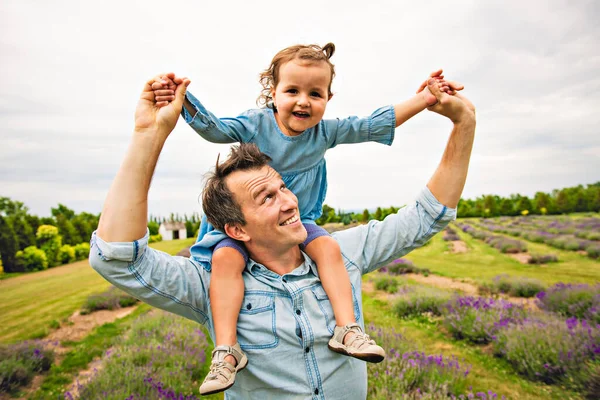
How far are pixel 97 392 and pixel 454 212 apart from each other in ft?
17.8

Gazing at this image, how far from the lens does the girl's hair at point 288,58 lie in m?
2.38

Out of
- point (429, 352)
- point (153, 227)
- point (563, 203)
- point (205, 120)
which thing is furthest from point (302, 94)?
point (153, 227)

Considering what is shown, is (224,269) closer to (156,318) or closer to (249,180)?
(249,180)

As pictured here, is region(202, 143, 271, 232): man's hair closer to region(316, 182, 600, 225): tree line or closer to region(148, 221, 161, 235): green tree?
region(316, 182, 600, 225): tree line

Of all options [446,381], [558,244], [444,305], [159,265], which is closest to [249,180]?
[159,265]

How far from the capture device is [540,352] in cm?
587

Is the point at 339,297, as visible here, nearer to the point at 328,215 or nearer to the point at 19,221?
the point at 19,221

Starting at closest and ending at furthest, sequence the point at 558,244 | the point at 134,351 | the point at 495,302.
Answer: the point at 134,351
the point at 495,302
the point at 558,244

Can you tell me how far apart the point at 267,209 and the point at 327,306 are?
2.05ft

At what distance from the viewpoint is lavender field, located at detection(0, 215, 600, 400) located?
5219 mm

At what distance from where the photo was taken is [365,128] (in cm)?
247

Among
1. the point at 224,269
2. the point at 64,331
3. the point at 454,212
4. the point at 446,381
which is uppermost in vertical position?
the point at 454,212

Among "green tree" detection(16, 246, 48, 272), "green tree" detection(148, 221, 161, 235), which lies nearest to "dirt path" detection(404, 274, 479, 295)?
"green tree" detection(16, 246, 48, 272)

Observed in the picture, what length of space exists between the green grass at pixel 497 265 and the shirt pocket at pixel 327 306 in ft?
39.5
